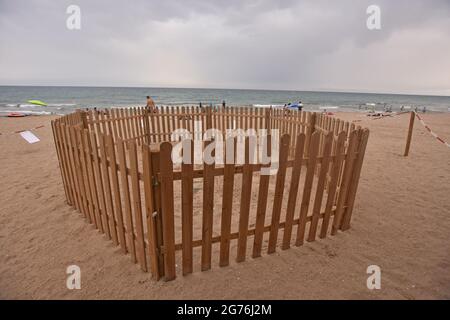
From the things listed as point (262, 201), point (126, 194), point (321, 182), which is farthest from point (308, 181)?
point (126, 194)

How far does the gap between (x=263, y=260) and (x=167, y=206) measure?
1.63 metres

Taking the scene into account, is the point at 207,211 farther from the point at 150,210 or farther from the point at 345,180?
the point at 345,180

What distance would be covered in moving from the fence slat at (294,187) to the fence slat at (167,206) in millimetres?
1580

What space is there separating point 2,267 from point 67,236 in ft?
2.59

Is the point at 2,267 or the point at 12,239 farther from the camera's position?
the point at 12,239

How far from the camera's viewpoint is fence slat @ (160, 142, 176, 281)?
2320 mm

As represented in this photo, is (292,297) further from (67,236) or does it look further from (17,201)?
(17,201)

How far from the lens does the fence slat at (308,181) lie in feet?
9.95

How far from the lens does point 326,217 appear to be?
367cm

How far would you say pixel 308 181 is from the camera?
3.25 m

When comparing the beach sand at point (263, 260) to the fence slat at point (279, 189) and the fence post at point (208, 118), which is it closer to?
the fence slat at point (279, 189)

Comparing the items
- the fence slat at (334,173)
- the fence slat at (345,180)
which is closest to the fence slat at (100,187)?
the fence slat at (334,173)

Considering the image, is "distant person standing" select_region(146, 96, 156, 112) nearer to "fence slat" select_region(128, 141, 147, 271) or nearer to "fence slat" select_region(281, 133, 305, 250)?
"fence slat" select_region(128, 141, 147, 271)
